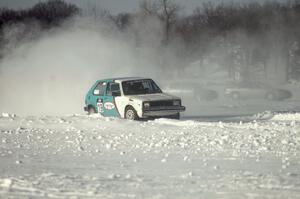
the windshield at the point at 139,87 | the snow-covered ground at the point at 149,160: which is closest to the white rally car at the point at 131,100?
the windshield at the point at 139,87

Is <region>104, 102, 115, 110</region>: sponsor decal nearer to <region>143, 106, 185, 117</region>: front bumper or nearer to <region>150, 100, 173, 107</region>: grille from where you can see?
<region>143, 106, 185, 117</region>: front bumper

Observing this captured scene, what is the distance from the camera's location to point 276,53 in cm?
4497

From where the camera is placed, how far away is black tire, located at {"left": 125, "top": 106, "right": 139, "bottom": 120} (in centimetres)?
1662

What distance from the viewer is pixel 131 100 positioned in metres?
16.7

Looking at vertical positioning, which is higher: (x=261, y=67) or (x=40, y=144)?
(x=261, y=67)

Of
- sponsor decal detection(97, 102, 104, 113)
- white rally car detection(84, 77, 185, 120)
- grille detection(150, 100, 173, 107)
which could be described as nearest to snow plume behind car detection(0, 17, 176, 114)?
white rally car detection(84, 77, 185, 120)

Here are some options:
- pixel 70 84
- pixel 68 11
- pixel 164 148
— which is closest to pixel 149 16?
pixel 70 84

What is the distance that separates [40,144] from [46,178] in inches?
145

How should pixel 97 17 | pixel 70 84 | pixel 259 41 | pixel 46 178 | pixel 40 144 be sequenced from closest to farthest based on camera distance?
pixel 46 178 < pixel 40 144 < pixel 70 84 < pixel 97 17 < pixel 259 41

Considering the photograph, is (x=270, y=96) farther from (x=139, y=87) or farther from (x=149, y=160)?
(x=149, y=160)

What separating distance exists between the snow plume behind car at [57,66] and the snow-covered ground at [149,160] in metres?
14.5

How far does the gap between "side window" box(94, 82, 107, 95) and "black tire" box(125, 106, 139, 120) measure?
60.1 inches

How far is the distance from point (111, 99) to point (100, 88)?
3.22 feet

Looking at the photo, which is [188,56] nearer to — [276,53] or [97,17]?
[276,53]
